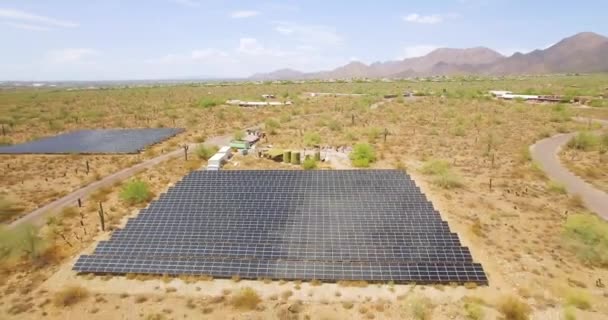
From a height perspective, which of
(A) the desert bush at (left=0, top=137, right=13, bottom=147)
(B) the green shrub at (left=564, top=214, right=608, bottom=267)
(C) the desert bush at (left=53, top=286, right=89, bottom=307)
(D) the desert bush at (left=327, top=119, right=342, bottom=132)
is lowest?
(C) the desert bush at (left=53, top=286, right=89, bottom=307)

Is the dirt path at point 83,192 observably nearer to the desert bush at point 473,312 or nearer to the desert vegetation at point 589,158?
the desert bush at point 473,312

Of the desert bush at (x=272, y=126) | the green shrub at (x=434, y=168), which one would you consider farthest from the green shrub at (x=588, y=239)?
the desert bush at (x=272, y=126)

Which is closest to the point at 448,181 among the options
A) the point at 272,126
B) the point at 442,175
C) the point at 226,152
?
the point at 442,175

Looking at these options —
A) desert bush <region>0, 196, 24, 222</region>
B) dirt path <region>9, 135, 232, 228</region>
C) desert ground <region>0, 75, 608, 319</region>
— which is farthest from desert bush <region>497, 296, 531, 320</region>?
desert bush <region>0, 196, 24, 222</region>

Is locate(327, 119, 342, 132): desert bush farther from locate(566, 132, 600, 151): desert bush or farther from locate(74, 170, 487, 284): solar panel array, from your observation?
locate(566, 132, 600, 151): desert bush

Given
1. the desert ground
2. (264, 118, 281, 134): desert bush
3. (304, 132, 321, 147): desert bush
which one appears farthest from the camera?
(264, 118, 281, 134): desert bush

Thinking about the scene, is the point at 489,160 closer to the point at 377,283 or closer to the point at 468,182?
the point at 468,182
